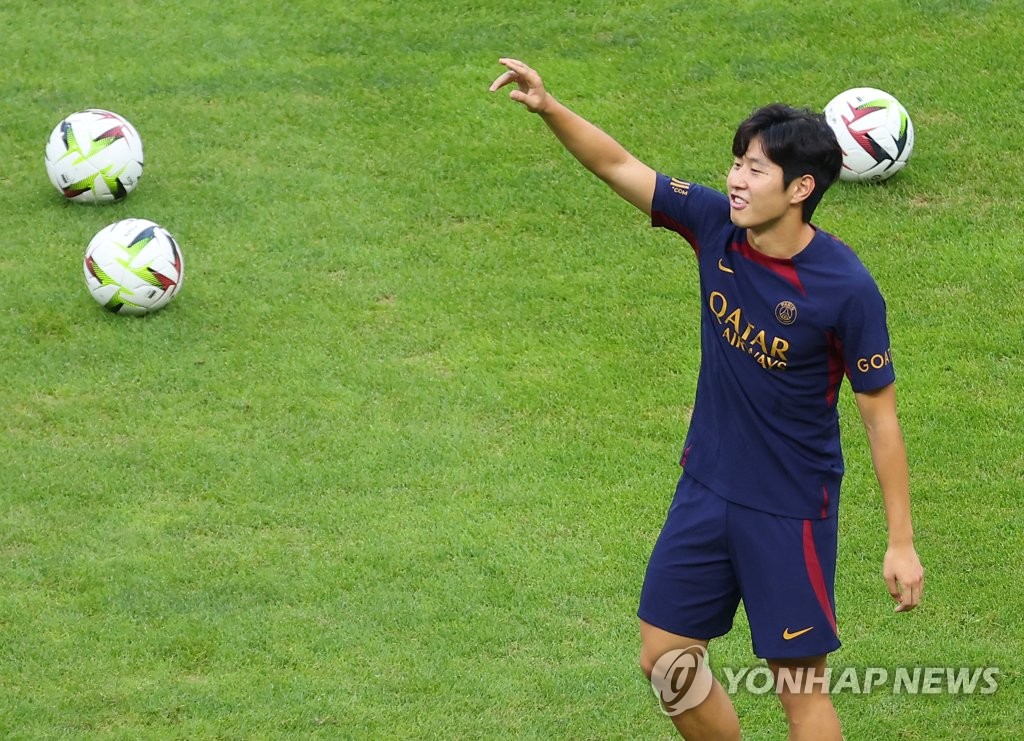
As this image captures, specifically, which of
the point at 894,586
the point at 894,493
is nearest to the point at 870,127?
the point at 894,493

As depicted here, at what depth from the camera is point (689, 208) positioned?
533 centimetres

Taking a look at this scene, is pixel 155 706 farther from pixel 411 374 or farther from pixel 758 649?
pixel 411 374

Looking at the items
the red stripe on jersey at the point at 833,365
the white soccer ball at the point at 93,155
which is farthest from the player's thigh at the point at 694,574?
the white soccer ball at the point at 93,155

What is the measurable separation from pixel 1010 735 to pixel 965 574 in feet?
4.19

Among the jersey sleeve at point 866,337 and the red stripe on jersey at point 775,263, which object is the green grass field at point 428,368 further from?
the red stripe on jersey at point 775,263

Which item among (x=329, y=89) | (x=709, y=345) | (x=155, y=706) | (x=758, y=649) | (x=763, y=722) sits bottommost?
(x=329, y=89)

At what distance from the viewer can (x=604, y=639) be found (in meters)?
6.86

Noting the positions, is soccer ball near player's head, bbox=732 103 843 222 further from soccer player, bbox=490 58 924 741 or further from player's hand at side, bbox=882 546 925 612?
player's hand at side, bbox=882 546 925 612

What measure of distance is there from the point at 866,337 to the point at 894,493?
54cm

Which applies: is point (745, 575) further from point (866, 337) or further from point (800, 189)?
point (800, 189)

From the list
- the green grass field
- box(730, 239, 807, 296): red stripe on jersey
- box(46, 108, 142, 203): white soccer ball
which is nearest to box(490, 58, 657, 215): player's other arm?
box(730, 239, 807, 296): red stripe on jersey

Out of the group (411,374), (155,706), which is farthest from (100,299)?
(155,706)

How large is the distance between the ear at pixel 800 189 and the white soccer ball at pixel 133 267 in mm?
5961

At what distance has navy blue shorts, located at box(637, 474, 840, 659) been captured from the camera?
5.03 metres
